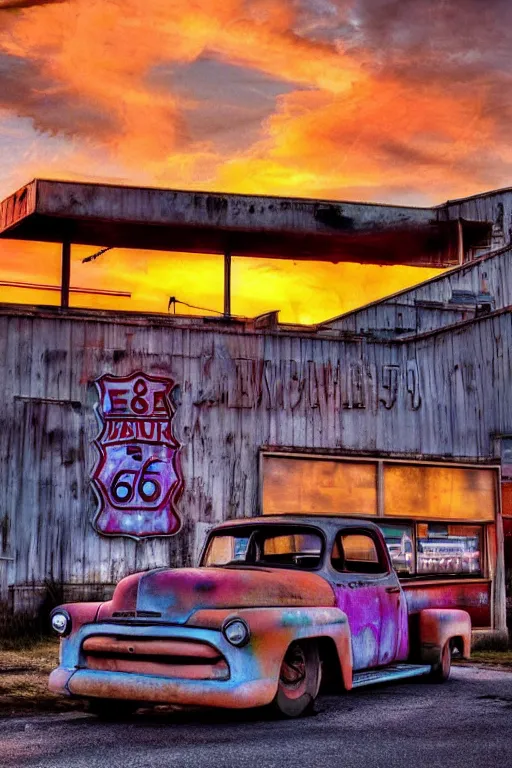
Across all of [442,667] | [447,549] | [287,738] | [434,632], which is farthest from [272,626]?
[447,549]

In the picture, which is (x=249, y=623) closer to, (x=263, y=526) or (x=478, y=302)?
(x=263, y=526)

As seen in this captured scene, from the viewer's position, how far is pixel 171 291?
1847cm

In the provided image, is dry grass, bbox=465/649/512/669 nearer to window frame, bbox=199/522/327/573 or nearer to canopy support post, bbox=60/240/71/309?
window frame, bbox=199/522/327/573

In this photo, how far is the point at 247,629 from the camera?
7.23 metres

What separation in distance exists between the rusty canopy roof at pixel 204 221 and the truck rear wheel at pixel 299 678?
11394 mm

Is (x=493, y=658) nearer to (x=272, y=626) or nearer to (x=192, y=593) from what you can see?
(x=272, y=626)

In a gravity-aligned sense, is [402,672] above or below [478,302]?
below

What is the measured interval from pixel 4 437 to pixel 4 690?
5.13 m

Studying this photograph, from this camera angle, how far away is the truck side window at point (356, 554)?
904 centimetres

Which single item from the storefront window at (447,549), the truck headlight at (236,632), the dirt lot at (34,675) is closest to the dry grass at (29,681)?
the dirt lot at (34,675)

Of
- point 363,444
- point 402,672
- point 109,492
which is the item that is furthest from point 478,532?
Answer: point 402,672

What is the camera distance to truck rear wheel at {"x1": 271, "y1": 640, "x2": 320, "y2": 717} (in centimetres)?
770

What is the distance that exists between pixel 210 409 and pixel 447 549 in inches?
158

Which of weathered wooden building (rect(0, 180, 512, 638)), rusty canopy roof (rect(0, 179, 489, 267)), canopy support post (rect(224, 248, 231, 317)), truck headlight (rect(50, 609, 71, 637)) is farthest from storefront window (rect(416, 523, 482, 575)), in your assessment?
truck headlight (rect(50, 609, 71, 637))
